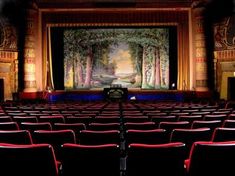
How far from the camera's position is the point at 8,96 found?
17.7 meters

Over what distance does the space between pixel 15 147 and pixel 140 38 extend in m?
18.1

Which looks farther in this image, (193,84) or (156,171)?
(193,84)

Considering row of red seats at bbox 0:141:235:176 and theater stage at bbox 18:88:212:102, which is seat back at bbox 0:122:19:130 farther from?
theater stage at bbox 18:88:212:102

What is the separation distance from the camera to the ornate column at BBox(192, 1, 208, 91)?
17750mm

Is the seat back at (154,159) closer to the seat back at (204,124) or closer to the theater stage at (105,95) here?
the seat back at (204,124)

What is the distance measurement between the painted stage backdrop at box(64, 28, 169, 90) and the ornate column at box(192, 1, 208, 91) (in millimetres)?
2227

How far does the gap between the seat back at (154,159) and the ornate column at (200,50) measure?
15.6 metres

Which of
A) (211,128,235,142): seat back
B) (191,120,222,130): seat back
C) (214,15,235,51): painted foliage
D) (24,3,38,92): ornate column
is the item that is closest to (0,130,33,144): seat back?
(211,128,235,142): seat back

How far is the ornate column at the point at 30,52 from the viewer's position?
17.9 meters

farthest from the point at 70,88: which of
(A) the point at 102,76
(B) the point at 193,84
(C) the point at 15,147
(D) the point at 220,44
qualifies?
(C) the point at 15,147

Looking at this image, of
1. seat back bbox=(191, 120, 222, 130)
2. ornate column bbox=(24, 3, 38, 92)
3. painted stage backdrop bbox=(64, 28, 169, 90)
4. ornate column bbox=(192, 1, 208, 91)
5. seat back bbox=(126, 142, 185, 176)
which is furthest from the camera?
painted stage backdrop bbox=(64, 28, 169, 90)

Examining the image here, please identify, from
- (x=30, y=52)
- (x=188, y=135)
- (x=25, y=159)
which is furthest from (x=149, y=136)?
(x=30, y=52)

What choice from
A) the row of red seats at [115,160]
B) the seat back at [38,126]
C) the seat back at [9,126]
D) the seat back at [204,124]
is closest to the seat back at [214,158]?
the row of red seats at [115,160]

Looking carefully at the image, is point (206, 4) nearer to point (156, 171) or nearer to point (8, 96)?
point (8, 96)
